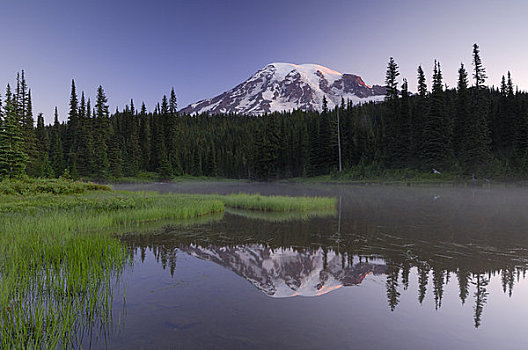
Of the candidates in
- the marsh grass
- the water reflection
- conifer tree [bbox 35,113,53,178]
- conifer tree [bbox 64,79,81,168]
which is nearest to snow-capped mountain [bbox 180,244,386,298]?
the water reflection

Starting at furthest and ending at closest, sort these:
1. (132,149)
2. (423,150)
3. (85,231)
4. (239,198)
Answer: (132,149) → (423,150) → (239,198) → (85,231)

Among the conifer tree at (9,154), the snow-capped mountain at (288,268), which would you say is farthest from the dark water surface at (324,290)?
the conifer tree at (9,154)

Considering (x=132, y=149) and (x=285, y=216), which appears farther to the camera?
(x=132, y=149)

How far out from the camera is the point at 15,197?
20000 mm

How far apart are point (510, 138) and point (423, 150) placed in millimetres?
15102

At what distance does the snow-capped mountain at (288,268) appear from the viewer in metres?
8.20

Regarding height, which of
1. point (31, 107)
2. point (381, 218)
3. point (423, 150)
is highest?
point (31, 107)

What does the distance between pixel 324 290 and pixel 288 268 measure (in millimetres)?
1922

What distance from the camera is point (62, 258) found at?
897 cm

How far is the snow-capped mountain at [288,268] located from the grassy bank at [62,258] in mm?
3300

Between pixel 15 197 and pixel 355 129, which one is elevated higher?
pixel 355 129

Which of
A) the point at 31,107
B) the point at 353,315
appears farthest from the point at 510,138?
the point at 31,107

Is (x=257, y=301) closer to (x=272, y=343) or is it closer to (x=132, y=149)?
(x=272, y=343)

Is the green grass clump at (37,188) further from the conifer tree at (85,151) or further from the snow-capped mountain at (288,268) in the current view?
the conifer tree at (85,151)
